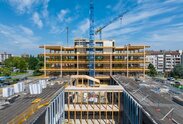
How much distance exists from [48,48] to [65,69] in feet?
26.9

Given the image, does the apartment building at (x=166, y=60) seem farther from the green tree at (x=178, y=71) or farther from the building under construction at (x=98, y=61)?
the building under construction at (x=98, y=61)

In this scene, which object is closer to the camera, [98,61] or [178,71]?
[98,61]

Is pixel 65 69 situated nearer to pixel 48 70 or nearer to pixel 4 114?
pixel 48 70

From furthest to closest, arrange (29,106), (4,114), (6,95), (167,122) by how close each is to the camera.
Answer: (6,95) → (29,106) → (4,114) → (167,122)

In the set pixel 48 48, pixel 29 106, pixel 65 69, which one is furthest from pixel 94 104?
pixel 48 48

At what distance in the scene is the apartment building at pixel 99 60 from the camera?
65375 millimetres

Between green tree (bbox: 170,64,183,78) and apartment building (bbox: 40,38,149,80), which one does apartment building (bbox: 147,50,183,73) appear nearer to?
green tree (bbox: 170,64,183,78)


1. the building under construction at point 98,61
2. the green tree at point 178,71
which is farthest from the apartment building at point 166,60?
the building under construction at point 98,61

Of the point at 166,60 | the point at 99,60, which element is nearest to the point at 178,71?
the point at 166,60

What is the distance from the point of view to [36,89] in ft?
90.0

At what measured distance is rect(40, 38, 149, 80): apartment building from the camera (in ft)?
214

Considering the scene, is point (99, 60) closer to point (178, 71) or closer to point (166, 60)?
point (178, 71)

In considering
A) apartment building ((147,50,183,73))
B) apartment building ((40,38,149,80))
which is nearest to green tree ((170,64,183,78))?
apartment building ((147,50,183,73))

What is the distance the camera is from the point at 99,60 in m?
66.4
